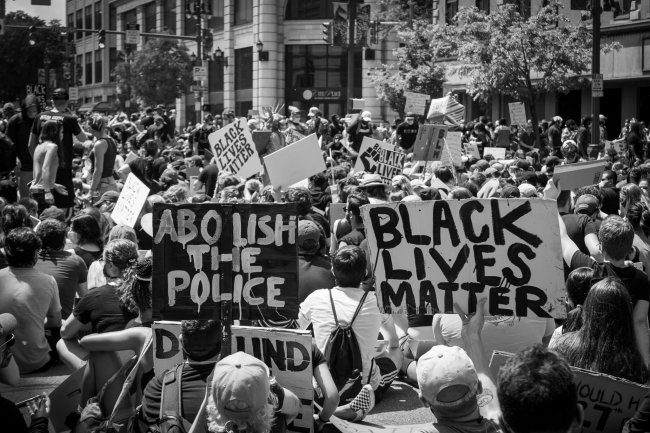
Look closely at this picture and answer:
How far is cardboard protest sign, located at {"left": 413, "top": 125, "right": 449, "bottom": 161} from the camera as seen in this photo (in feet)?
45.6

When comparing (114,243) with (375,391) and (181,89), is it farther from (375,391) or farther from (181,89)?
(181,89)

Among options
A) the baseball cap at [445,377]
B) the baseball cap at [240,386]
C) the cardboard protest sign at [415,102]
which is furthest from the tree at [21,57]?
the baseball cap at [445,377]

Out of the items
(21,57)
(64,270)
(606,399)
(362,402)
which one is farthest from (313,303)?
(21,57)

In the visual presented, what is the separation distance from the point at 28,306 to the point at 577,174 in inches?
228

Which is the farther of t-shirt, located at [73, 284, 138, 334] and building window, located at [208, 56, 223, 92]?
building window, located at [208, 56, 223, 92]

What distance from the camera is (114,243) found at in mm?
5648

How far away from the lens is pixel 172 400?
13.4ft

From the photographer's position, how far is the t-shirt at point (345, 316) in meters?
5.58

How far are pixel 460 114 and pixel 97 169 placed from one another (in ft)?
27.3

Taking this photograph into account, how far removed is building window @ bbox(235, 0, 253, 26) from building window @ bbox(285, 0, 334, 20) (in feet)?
9.18

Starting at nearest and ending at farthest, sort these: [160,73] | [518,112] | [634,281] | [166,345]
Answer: [166,345], [634,281], [518,112], [160,73]

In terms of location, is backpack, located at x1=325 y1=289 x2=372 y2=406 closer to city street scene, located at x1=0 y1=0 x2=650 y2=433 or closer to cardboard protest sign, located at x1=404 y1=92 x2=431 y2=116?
city street scene, located at x1=0 y1=0 x2=650 y2=433

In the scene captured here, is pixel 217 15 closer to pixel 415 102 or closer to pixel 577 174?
pixel 415 102

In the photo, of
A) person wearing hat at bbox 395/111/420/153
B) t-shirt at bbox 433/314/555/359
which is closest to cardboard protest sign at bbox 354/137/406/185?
person wearing hat at bbox 395/111/420/153
